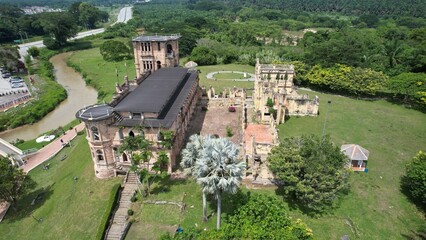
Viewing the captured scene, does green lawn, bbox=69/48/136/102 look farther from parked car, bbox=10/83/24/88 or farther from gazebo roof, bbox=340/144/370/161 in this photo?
gazebo roof, bbox=340/144/370/161

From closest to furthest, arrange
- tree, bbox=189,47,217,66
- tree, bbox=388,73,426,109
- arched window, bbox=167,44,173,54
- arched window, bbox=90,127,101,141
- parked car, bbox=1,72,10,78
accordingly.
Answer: arched window, bbox=90,127,101,141 → tree, bbox=388,73,426,109 → arched window, bbox=167,44,173,54 → parked car, bbox=1,72,10,78 → tree, bbox=189,47,217,66

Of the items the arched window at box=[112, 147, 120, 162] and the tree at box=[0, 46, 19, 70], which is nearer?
the arched window at box=[112, 147, 120, 162]

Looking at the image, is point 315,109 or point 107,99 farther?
point 107,99

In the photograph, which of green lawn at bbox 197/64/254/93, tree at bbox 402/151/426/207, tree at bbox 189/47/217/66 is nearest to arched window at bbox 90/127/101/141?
tree at bbox 402/151/426/207

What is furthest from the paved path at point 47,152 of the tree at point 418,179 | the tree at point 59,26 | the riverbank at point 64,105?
the tree at point 59,26

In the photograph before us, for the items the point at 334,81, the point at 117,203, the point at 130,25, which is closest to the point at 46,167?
the point at 117,203

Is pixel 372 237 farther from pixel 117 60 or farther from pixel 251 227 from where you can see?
pixel 117 60

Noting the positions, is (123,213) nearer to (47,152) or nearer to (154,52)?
(47,152)
